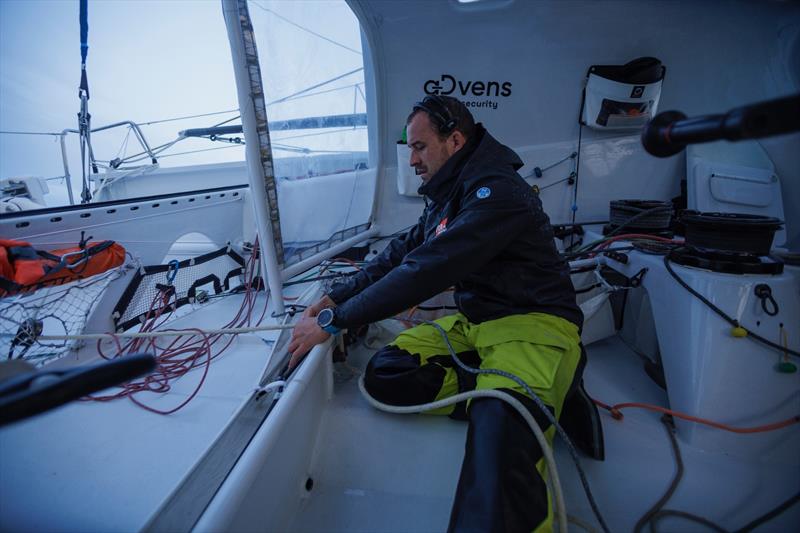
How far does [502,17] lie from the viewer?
2174 mm

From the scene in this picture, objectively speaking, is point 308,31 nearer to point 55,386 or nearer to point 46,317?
point 46,317

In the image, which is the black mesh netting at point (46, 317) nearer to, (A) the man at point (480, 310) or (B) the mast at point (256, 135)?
Answer: (B) the mast at point (256, 135)

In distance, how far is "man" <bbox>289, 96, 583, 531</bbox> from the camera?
76 centimetres

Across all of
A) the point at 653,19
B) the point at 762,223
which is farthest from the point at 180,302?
the point at 653,19

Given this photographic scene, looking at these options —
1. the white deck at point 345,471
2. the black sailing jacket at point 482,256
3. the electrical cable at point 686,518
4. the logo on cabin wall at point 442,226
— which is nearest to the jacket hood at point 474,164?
the black sailing jacket at point 482,256

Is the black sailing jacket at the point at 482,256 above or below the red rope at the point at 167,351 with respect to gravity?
above

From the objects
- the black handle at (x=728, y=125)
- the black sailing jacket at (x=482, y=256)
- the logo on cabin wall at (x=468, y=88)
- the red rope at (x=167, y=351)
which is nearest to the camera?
the black handle at (x=728, y=125)

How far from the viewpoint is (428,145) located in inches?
48.5

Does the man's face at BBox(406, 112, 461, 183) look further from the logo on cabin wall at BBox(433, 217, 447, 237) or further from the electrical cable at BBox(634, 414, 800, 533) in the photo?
the electrical cable at BBox(634, 414, 800, 533)

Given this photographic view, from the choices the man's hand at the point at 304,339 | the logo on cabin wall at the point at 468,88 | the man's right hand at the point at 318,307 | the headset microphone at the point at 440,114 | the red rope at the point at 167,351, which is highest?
the logo on cabin wall at the point at 468,88

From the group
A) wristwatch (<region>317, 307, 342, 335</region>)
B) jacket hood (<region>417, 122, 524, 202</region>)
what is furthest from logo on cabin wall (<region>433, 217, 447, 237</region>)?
wristwatch (<region>317, 307, 342, 335</region>)

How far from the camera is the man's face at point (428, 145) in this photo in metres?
1.22

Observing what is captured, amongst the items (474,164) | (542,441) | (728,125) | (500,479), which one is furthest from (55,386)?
(474,164)

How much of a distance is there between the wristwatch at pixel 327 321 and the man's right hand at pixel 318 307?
0.48ft
